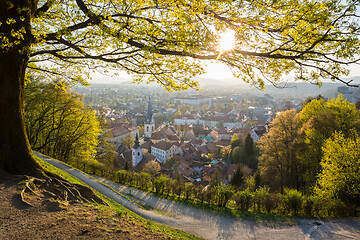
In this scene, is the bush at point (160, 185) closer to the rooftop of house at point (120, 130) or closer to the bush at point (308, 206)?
the bush at point (308, 206)

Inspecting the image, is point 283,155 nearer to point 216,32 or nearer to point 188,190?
point 188,190

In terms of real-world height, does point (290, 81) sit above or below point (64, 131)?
above

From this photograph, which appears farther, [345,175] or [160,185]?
[160,185]

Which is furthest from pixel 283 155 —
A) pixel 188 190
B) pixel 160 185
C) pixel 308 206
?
pixel 160 185

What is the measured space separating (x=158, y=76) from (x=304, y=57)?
3.73 m

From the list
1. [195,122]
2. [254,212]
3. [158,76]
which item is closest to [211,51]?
[158,76]

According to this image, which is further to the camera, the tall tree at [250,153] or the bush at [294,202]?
the tall tree at [250,153]

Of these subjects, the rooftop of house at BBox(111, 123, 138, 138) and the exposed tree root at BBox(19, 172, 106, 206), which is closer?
the exposed tree root at BBox(19, 172, 106, 206)

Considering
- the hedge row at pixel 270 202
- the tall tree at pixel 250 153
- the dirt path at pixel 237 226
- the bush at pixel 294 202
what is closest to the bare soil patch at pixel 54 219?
the dirt path at pixel 237 226

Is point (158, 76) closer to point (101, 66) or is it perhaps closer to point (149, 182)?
point (101, 66)

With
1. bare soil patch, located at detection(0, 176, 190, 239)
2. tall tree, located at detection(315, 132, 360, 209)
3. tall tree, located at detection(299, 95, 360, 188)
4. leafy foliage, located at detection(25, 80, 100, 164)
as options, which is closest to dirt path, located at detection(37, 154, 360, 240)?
tall tree, located at detection(315, 132, 360, 209)

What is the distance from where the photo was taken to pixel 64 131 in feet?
58.9

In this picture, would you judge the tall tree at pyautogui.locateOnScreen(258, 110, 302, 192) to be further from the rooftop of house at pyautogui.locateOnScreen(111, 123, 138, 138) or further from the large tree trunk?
the rooftop of house at pyautogui.locateOnScreen(111, 123, 138, 138)

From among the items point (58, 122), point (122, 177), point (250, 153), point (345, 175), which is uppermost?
point (58, 122)
